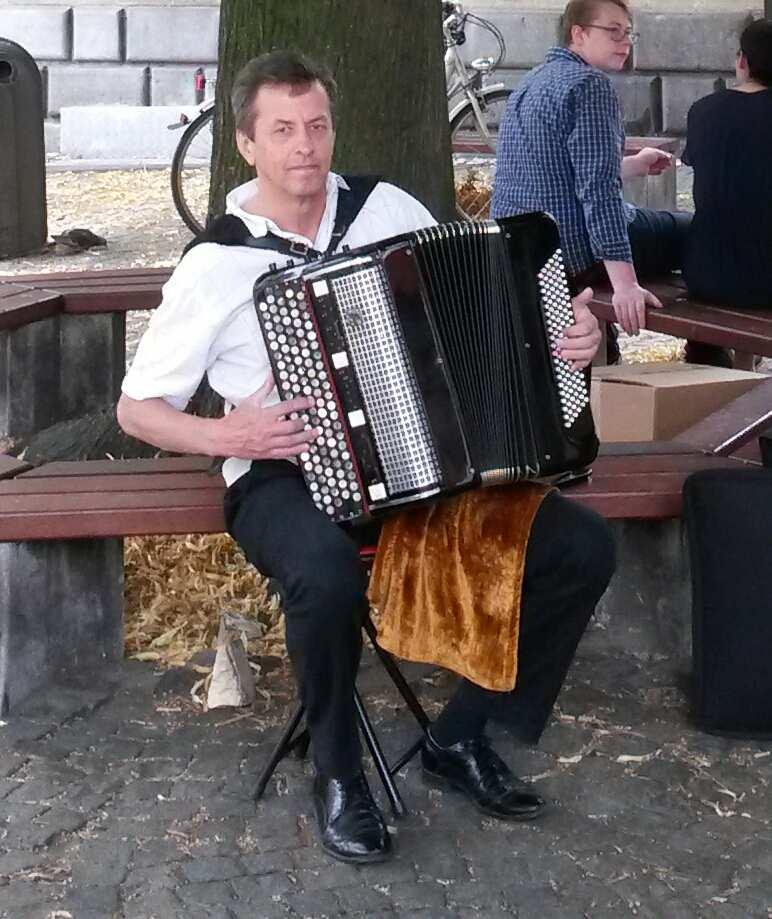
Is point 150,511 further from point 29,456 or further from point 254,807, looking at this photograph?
point 29,456

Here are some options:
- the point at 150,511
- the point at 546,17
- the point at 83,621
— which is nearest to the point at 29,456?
the point at 83,621

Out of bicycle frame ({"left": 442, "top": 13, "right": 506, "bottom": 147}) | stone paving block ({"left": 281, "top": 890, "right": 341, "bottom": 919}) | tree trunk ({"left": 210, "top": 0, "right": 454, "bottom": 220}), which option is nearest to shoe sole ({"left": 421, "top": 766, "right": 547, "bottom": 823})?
stone paving block ({"left": 281, "top": 890, "right": 341, "bottom": 919})

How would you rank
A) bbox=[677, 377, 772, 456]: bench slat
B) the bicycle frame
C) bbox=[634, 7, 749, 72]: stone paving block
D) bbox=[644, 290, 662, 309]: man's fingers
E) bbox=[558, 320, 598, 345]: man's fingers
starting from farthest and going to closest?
bbox=[634, 7, 749, 72]: stone paving block < the bicycle frame < bbox=[644, 290, 662, 309]: man's fingers < bbox=[677, 377, 772, 456]: bench slat < bbox=[558, 320, 598, 345]: man's fingers

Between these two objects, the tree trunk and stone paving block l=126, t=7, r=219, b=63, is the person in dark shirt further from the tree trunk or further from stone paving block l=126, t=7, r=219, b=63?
stone paving block l=126, t=7, r=219, b=63

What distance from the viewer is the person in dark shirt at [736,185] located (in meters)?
5.34

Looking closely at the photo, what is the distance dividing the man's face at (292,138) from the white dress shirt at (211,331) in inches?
3.7

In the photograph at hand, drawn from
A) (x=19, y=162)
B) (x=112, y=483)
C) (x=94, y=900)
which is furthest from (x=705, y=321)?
(x=19, y=162)

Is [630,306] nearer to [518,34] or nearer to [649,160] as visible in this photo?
[649,160]

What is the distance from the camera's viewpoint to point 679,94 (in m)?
13.3

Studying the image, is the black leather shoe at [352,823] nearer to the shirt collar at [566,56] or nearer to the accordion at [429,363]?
the accordion at [429,363]

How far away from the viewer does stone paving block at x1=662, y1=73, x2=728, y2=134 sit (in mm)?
13305

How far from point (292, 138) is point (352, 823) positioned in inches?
53.3

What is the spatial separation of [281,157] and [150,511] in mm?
830

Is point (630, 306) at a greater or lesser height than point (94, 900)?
greater
